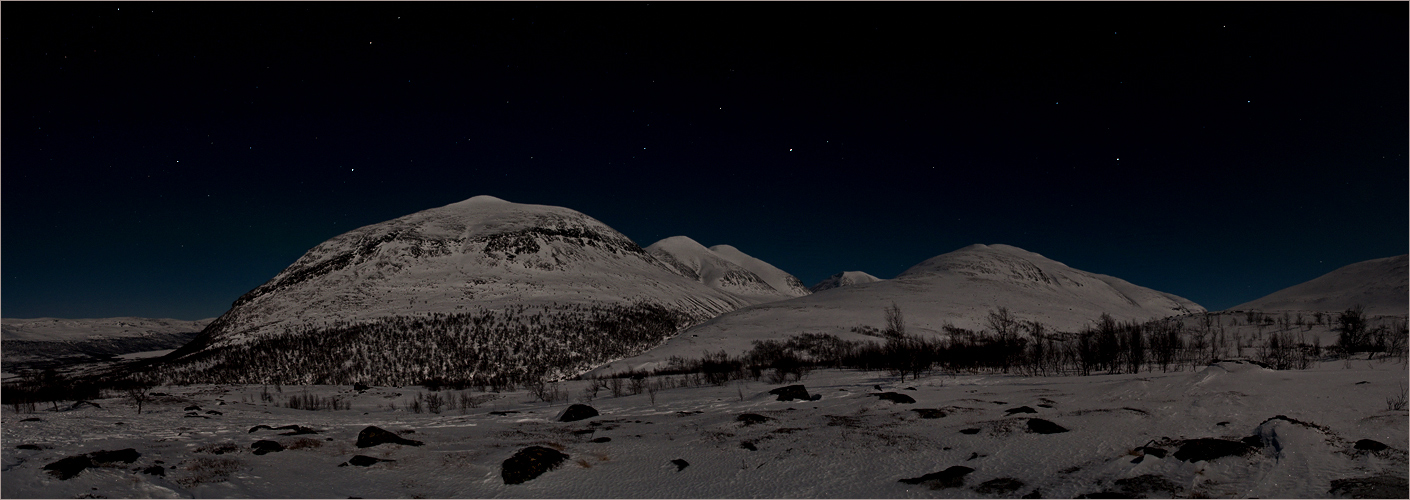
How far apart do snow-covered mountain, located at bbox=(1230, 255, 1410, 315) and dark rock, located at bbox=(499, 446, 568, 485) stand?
73762 millimetres

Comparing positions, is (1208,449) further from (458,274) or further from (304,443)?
(458,274)

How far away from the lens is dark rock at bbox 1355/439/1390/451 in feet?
21.4

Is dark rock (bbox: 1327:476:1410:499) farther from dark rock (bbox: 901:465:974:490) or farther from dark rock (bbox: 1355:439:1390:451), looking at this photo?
dark rock (bbox: 901:465:974:490)

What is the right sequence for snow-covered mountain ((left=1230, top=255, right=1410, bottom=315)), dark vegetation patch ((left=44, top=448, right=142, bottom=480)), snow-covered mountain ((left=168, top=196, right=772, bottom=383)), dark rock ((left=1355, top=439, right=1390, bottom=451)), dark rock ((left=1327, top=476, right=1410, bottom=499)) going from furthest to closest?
snow-covered mountain ((left=1230, top=255, right=1410, bottom=315))
snow-covered mountain ((left=168, top=196, right=772, bottom=383))
dark vegetation patch ((left=44, top=448, right=142, bottom=480))
dark rock ((left=1355, top=439, right=1390, bottom=451))
dark rock ((left=1327, top=476, right=1410, bottom=499))

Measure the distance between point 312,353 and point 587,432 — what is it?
49.7 metres

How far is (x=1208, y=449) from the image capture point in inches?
256

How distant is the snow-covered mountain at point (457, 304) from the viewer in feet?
158

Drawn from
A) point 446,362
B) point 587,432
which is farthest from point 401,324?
point 587,432

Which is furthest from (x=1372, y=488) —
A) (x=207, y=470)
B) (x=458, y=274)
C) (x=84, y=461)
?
(x=458, y=274)

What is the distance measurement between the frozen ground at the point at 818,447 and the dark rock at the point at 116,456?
231 millimetres

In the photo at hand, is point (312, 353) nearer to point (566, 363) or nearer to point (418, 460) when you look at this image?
point (566, 363)

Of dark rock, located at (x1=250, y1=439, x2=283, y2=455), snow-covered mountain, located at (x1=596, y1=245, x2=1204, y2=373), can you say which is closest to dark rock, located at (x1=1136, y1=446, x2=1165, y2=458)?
dark rock, located at (x1=250, y1=439, x2=283, y2=455)

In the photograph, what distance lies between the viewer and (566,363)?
48.1m

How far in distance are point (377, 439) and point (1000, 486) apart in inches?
376
